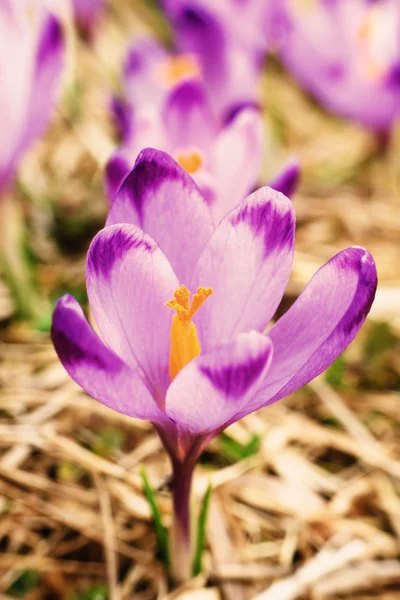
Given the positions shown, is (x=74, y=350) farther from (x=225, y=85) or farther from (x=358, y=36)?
(x=358, y=36)

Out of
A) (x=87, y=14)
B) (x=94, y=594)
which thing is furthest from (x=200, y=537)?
(x=87, y=14)

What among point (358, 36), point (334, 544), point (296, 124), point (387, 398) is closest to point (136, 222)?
point (334, 544)

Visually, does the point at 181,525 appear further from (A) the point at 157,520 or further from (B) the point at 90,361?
(B) the point at 90,361

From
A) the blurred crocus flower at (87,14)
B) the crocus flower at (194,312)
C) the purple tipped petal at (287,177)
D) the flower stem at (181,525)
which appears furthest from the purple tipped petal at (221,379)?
the blurred crocus flower at (87,14)

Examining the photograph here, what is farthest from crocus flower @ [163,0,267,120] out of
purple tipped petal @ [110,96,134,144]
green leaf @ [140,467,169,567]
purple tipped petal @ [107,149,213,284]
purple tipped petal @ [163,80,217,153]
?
green leaf @ [140,467,169,567]

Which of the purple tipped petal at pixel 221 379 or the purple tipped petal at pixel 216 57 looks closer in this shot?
the purple tipped petal at pixel 221 379

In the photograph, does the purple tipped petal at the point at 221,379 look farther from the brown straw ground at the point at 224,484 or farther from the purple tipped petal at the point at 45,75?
the purple tipped petal at the point at 45,75
